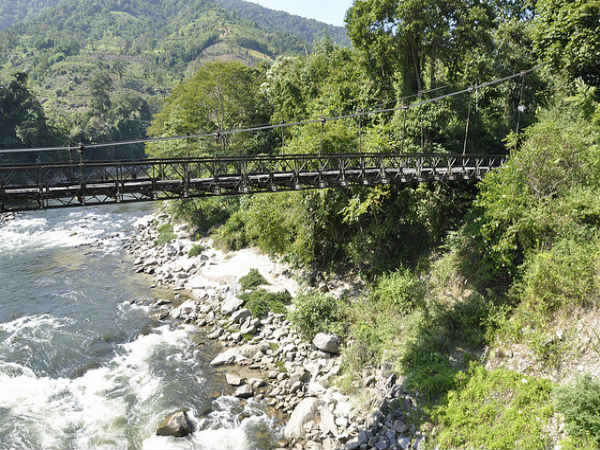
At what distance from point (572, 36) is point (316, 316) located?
14.7 m

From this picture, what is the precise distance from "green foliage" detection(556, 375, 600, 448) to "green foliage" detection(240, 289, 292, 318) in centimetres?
1159

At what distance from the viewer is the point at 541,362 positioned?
10219 millimetres

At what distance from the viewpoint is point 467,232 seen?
50.0ft

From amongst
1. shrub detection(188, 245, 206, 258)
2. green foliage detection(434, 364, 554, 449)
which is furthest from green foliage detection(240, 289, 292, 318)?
green foliage detection(434, 364, 554, 449)

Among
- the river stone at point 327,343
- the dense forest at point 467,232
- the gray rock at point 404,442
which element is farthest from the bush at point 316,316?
the gray rock at point 404,442

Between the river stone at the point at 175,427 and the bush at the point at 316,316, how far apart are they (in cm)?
569

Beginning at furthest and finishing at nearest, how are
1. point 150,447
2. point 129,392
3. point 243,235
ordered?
1. point 243,235
2. point 129,392
3. point 150,447

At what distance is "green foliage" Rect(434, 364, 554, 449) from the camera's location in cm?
880

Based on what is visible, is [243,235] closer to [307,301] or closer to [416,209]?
[307,301]

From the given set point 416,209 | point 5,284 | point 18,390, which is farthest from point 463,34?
point 5,284

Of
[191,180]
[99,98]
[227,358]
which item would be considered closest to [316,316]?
[227,358]

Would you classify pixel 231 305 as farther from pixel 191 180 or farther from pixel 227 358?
pixel 191 180

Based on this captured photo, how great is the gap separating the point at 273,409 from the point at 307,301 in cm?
486

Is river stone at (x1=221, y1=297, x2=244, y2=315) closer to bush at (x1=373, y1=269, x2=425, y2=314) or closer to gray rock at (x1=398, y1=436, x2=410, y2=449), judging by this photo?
bush at (x1=373, y1=269, x2=425, y2=314)
